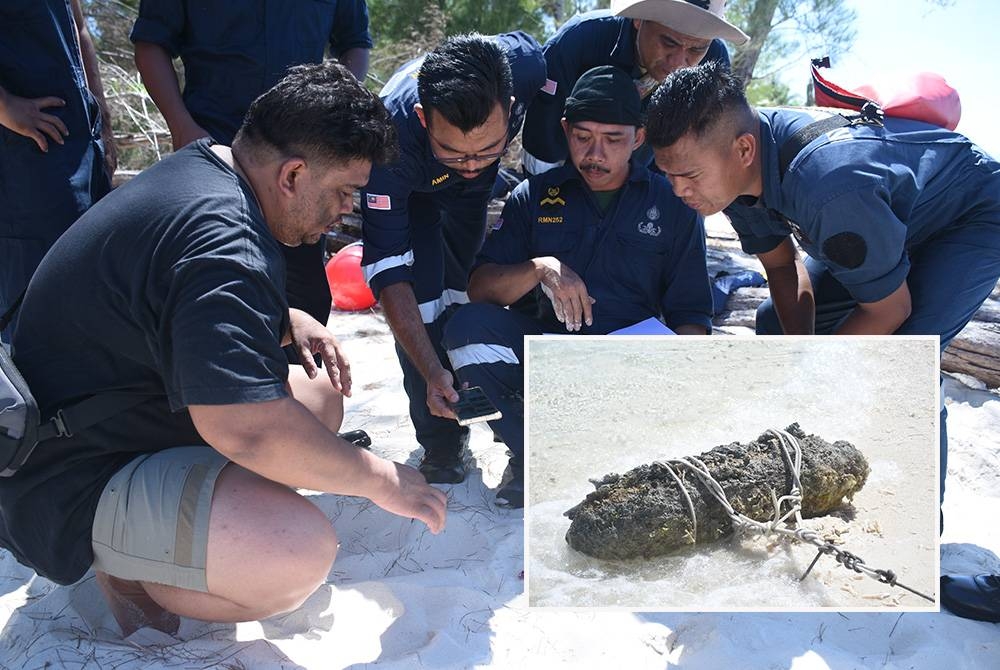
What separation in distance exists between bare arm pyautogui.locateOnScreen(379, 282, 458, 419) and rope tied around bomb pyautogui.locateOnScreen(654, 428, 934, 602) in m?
0.76

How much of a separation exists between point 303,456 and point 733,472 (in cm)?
101

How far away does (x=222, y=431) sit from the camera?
1.78m

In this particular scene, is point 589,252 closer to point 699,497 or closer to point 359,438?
point 359,438

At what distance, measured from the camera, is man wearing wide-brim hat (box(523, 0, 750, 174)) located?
3.12 metres

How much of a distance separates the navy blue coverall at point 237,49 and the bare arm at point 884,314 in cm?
→ 187

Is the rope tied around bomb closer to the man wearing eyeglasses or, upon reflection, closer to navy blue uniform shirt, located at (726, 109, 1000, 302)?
navy blue uniform shirt, located at (726, 109, 1000, 302)

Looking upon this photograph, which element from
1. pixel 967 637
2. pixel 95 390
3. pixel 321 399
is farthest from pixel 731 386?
pixel 95 390

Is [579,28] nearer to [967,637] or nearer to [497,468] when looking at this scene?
[497,468]

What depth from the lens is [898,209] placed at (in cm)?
223

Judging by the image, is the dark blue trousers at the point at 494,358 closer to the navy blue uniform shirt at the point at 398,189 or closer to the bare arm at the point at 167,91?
the navy blue uniform shirt at the point at 398,189

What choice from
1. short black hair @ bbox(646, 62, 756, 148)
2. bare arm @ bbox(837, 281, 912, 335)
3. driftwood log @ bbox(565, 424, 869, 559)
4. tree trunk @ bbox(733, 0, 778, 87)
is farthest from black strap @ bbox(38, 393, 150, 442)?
tree trunk @ bbox(733, 0, 778, 87)

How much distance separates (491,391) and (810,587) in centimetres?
130

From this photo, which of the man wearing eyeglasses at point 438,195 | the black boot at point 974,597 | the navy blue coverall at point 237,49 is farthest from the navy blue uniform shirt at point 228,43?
the black boot at point 974,597

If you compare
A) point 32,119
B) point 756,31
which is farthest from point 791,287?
point 756,31
